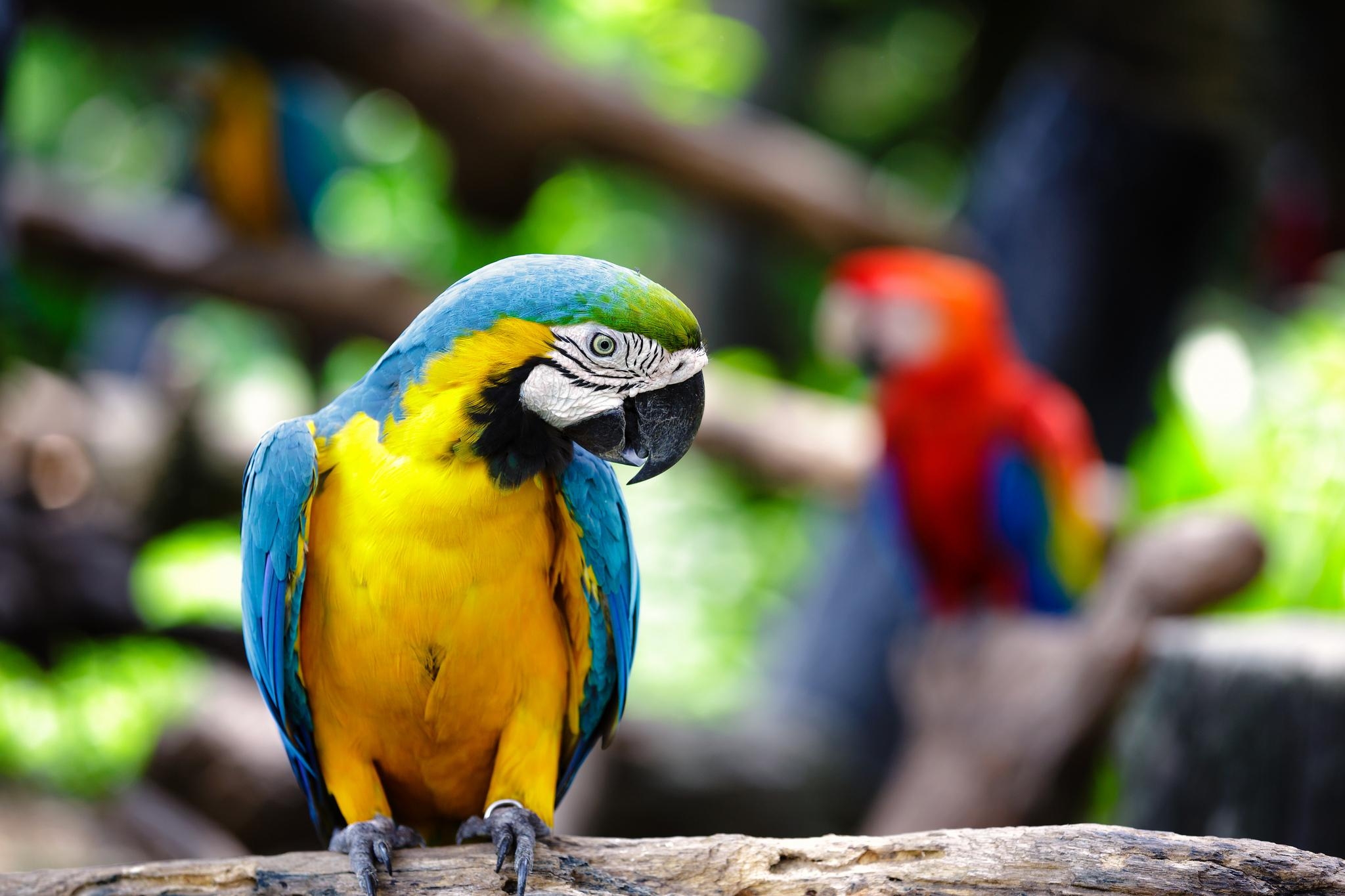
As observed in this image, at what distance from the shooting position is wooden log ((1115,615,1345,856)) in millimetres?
1845

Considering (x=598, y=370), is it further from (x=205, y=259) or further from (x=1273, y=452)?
(x=205, y=259)

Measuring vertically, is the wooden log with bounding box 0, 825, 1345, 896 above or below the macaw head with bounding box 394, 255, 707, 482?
below

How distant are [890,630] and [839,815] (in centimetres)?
85

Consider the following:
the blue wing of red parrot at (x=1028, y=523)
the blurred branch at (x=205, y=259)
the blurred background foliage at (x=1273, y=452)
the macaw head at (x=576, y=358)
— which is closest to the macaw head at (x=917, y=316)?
the blue wing of red parrot at (x=1028, y=523)

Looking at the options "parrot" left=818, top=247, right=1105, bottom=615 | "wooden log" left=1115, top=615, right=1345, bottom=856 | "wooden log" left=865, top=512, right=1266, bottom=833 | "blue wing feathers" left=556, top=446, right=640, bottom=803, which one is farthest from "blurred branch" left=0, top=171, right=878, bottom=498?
"blue wing feathers" left=556, top=446, right=640, bottom=803

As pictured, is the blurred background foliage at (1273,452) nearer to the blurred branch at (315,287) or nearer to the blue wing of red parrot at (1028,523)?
the blue wing of red parrot at (1028,523)

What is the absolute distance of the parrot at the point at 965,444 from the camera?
3.50 meters

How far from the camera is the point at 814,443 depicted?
4480 millimetres

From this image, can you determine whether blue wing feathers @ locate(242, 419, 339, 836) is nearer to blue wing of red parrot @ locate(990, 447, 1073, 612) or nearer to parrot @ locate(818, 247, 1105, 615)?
parrot @ locate(818, 247, 1105, 615)

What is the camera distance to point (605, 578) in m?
1.50

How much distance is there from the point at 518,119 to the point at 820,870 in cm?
308

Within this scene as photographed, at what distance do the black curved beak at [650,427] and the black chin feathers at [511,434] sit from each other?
69 millimetres

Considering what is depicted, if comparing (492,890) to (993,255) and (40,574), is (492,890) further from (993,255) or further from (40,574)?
(993,255)

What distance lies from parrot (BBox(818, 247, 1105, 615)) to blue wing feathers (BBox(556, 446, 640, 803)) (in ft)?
7.16
